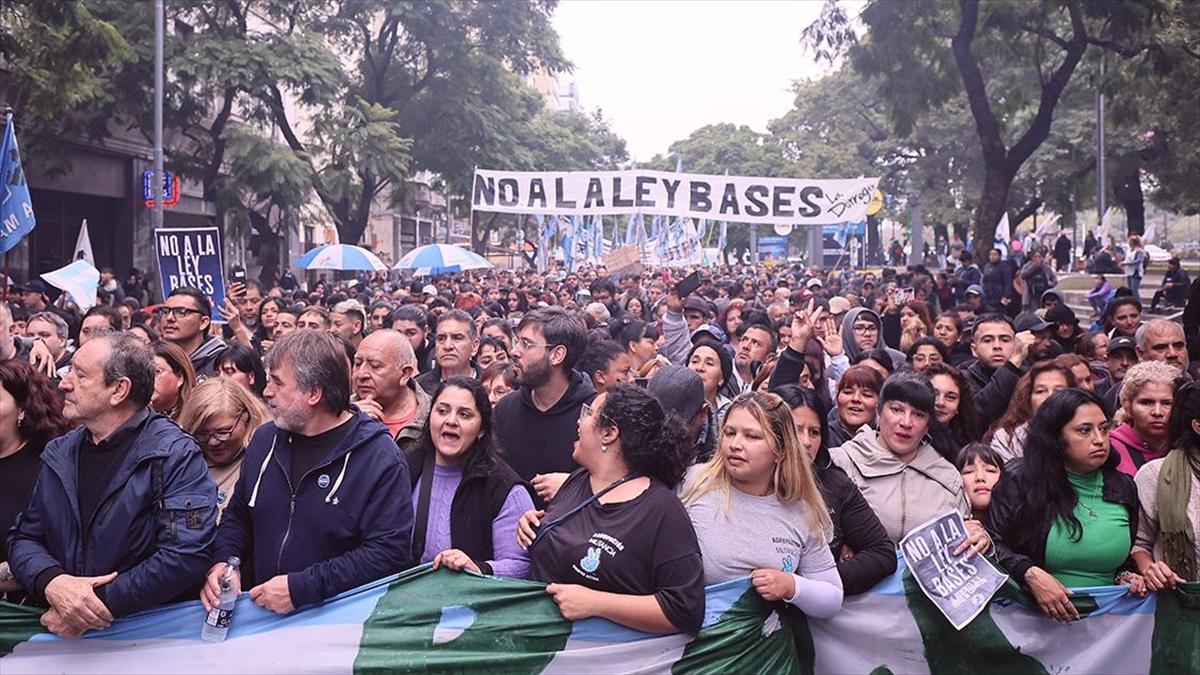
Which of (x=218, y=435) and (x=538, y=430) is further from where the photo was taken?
(x=538, y=430)

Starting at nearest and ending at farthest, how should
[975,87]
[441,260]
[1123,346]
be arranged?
[1123,346] < [975,87] < [441,260]

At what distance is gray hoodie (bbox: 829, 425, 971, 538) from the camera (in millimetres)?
4883

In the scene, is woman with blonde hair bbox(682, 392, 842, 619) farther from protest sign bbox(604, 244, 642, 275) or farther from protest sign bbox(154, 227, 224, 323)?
protest sign bbox(604, 244, 642, 275)

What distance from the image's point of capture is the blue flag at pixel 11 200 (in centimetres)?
1170

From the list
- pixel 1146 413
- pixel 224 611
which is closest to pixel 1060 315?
pixel 1146 413

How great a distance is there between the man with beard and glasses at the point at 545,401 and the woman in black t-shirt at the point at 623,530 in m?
1.28

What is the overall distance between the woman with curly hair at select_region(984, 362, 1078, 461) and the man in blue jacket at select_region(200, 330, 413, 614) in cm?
345

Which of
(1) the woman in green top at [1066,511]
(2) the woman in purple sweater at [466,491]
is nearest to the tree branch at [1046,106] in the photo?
(1) the woman in green top at [1066,511]

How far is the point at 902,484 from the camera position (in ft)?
16.4

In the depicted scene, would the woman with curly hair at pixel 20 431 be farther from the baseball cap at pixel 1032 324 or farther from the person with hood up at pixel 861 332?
the baseball cap at pixel 1032 324

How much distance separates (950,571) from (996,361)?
3945mm

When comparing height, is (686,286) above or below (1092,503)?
above

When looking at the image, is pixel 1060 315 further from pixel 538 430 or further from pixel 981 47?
pixel 981 47

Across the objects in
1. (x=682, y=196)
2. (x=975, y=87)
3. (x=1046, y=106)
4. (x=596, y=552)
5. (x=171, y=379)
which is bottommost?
(x=596, y=552)
